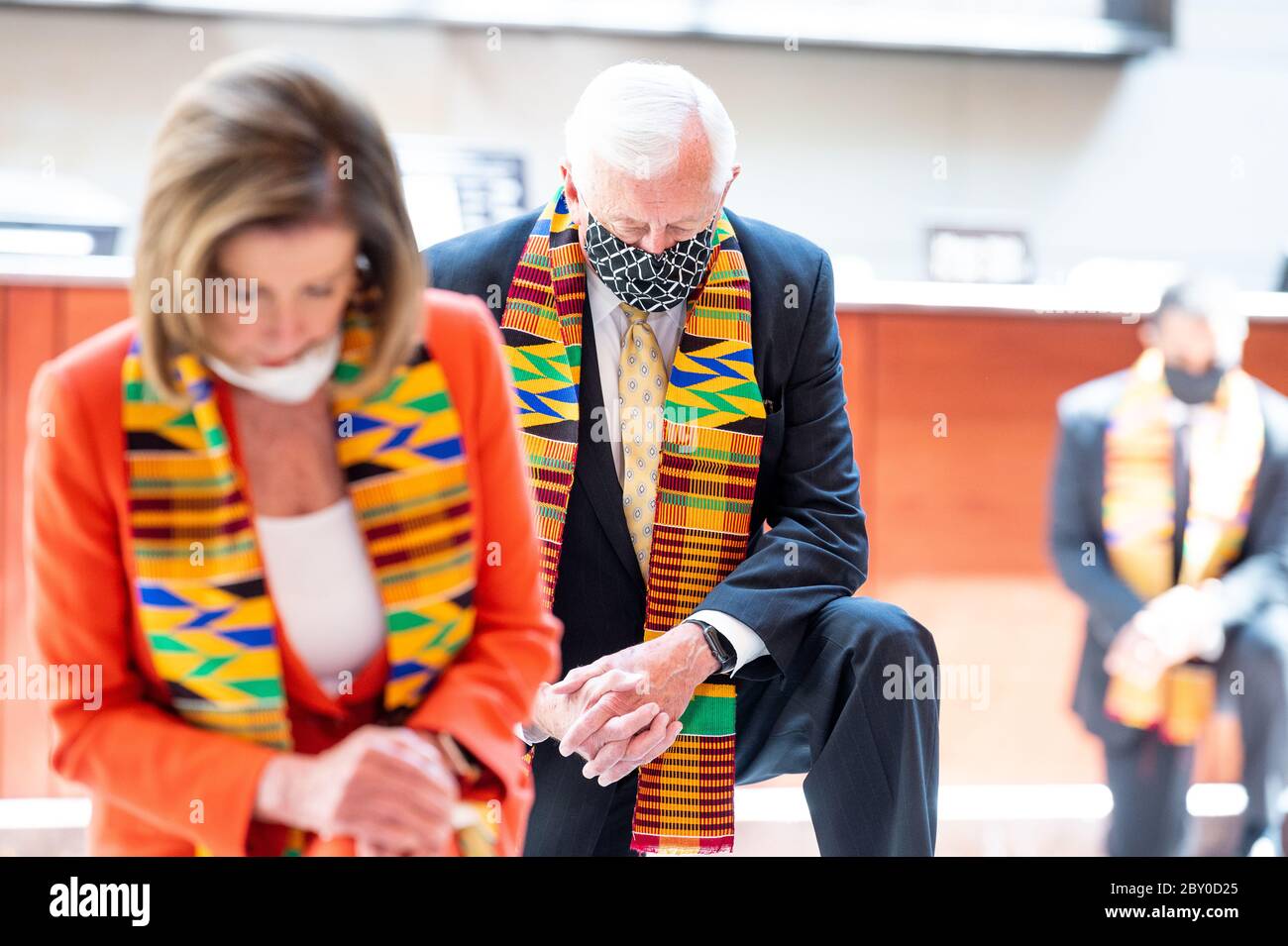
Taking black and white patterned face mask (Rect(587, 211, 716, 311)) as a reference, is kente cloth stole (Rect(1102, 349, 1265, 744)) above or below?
below

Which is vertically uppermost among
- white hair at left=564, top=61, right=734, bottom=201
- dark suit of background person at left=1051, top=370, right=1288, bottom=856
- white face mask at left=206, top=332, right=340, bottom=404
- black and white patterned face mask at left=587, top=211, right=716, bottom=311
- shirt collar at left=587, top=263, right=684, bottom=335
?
white hair at left=564, top=61, right=734, bottom=201

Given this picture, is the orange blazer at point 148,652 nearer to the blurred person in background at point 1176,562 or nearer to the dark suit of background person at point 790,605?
the dark suit of background person at point 790,605

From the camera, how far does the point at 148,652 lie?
3.78ft

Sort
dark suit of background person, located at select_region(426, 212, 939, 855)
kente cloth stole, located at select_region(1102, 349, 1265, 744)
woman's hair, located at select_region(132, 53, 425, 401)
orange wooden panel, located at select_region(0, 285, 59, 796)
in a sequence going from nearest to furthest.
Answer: woman's hair, located at select_region(132, 53, 425, 401) → dark suit of background person, located at select_region(426, 212, 939, 855) → orange wooden panel, located at select_region(0, 285, 59, 796) → kente cloth stole, located at select_region(1102, 349, 1265, 744)

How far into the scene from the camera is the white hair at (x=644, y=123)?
4.82 feet

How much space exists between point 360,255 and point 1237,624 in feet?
5.38

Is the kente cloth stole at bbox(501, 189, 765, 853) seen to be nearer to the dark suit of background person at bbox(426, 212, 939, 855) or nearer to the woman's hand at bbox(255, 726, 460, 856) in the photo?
the dark suit of background person at bbox(426, 212, 939, 855)

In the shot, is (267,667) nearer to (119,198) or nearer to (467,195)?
(467,195)

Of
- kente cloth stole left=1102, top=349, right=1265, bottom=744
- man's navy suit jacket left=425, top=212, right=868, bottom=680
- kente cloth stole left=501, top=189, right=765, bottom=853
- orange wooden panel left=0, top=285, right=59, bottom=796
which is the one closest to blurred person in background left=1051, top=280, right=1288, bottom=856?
kente cloth stole left=1102, top=349, right=1265, bottom=744

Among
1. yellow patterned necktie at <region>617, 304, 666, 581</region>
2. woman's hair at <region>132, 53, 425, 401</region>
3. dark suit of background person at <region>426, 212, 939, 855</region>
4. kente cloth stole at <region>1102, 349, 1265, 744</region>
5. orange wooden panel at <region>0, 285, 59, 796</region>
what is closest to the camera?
woman's hair at <region>132, 53, 425, 401</region>

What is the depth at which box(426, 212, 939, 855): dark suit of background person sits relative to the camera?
1416 mm

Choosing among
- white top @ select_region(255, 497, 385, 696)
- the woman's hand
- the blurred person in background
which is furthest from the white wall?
the woman's hand

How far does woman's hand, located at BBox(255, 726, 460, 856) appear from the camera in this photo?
114 cm

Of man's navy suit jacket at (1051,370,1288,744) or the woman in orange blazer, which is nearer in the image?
the woman in orange blazer
